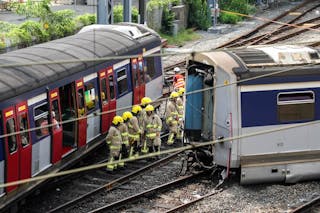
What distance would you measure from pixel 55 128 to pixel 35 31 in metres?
12.6

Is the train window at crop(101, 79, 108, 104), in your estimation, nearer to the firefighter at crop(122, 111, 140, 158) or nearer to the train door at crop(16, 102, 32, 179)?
the firefighter at crop(122, 111, 140, 158)

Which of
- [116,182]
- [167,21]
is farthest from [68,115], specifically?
[167,21]

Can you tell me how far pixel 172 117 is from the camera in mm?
16891

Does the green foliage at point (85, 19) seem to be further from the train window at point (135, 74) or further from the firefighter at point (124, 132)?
the firefighter at point (124, 132)

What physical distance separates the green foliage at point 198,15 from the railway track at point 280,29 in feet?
11.6

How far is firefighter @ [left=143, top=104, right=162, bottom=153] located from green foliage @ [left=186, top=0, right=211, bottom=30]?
834 inches

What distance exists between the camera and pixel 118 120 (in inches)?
581

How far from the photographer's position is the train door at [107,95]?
51.2 ft

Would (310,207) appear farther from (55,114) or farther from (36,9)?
(36,9)

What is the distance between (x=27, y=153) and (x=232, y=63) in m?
4.49

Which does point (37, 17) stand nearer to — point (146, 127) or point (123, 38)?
point (123, 38)

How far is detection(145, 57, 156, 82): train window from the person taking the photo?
18562 mm

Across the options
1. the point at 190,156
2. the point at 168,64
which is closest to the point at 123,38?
the point at 190,156

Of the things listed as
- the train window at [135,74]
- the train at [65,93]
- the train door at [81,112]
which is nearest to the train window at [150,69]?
the train at [65,93]
